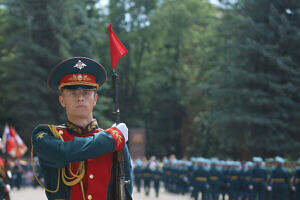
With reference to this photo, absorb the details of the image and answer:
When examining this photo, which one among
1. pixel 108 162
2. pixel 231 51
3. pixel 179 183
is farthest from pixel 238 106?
pixel 108 162

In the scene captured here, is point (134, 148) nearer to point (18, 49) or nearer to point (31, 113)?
point (31, 113)

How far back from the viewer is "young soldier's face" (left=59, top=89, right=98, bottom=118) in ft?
13.7

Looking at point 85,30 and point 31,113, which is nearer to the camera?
point 31,113

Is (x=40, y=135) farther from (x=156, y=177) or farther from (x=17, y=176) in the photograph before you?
(x=17, y=176)

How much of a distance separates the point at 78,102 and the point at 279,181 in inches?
527

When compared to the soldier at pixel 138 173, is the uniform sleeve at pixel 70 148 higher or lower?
higher

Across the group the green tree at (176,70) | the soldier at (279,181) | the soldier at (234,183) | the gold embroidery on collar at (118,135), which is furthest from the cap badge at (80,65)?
the green tree at (176,70)

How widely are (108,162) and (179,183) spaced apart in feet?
64.9

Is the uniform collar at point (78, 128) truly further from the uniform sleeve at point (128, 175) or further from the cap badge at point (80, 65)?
the cap badge at point (80, 65)

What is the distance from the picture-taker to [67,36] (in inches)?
1394

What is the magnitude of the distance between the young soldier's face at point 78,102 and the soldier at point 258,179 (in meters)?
13.8

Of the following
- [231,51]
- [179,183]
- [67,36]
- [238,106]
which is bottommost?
[179,183]

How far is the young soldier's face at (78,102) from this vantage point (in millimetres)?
4164

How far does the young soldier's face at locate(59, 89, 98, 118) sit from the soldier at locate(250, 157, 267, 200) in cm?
1383
